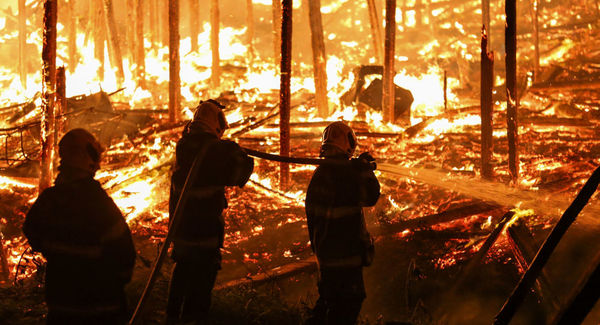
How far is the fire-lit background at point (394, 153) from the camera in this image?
562 cm

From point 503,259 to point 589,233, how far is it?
0.90m

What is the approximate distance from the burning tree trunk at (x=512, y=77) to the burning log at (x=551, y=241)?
15.9 ft

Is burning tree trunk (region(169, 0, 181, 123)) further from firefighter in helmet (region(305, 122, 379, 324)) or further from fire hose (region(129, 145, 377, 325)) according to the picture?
firefighter in helmet (region(305, 122, 379, 324))

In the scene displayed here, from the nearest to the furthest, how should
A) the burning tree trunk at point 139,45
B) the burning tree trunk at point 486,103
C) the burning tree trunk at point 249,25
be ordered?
the burning tree trunk at point 486,103
the burning tree trunk at point 139,45
the burning tree trunk at point 249,25

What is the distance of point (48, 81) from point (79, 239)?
5.36 metres

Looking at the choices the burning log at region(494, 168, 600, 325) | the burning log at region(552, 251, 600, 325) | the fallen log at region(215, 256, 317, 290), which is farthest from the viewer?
the fallen log at region(215, 256, 317, 290)

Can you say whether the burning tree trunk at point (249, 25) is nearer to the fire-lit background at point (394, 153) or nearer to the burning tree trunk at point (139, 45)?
the fire-lit background at point (394, 153)

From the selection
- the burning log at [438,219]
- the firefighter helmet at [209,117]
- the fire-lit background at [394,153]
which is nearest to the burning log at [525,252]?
the fire-lit background at [394,153]

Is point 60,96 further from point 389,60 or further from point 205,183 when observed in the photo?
point 389,60

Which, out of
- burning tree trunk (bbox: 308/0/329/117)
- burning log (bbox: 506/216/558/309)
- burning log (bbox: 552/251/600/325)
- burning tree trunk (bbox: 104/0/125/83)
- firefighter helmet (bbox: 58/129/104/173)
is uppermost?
burning tree trunk (bbox: 104/0/125/83)

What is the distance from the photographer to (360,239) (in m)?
3.38

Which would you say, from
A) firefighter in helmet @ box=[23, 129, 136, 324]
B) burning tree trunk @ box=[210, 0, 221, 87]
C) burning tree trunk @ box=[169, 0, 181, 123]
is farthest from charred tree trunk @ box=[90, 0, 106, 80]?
firefighter in helmet @ box=[23, 129, 136, 324]

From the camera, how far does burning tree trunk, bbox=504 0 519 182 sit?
21.6 feet

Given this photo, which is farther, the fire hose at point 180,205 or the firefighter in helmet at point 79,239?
the fire hose at point 180,205
